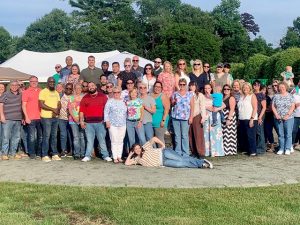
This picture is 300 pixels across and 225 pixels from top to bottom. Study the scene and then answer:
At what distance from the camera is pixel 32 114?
11.7 meters

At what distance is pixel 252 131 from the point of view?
12.3 m

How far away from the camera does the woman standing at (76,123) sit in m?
11.7

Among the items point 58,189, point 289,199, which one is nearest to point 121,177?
point 58,189

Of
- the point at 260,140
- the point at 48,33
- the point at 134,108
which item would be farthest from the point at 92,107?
the point at 48,33

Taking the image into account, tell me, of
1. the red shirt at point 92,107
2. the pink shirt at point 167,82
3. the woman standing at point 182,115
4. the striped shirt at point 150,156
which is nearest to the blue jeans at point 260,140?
the woman standing at point 182,115

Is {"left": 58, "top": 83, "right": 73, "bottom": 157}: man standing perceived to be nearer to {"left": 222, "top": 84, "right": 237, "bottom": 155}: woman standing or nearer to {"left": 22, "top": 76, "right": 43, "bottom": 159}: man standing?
{"left": 22, "top": 76, "right": 43, "bottom": 159}: man standing

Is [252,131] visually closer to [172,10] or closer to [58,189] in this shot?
[58,189]

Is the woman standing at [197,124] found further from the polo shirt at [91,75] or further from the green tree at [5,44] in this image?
the green tree at [5,44]

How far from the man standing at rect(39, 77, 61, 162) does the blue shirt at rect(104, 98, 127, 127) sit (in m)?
1.23

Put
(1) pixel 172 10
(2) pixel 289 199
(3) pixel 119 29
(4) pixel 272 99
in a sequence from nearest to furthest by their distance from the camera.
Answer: (2) pixel 289 199 < (4) pixel 272 99 < (3) pixel 119 29 < (1) pixel 172 10

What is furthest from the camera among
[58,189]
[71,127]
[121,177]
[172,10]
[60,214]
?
[172,10]

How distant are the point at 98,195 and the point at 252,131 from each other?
5.45 m

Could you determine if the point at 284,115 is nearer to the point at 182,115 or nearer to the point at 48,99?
the point at 182,115

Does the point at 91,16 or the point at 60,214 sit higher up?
the point at 91,16
